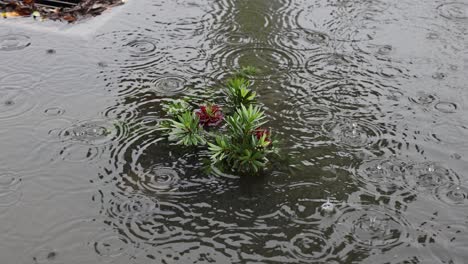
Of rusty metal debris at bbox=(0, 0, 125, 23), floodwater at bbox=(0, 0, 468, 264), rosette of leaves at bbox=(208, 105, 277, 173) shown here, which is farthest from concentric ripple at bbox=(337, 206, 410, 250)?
rusty metal debris at bbox=(0, 0, 125, 23)

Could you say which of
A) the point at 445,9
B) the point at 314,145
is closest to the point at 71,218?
the point at 314,145

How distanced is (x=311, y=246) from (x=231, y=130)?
0.97 metres

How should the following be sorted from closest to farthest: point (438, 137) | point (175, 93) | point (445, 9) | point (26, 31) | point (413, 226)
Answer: point (413, 226) → point (438, 137) → point (175, 93) → point (26, 31) → point (445, 9)

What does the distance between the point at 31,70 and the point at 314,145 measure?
2324 mm

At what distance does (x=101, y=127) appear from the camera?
4078 millimetres

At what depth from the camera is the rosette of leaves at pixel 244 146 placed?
3654 millimetres

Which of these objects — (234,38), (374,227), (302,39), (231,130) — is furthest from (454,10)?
(374,227)

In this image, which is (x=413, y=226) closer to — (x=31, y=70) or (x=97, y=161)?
(x=97, y=161)

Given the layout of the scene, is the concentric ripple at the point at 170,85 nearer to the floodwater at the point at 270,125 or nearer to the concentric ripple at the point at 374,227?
the floodwater at the point at 270,125

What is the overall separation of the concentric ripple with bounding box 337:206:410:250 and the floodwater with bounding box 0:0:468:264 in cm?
1

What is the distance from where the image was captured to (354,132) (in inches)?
160

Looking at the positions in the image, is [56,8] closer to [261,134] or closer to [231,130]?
[231,130]

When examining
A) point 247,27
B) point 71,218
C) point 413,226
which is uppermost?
point 247,27

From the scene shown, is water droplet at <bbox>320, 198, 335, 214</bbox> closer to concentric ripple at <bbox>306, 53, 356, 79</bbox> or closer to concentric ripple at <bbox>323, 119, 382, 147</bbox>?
concentric ripple at <bbox>323, 119, 382, 147</bbox>
